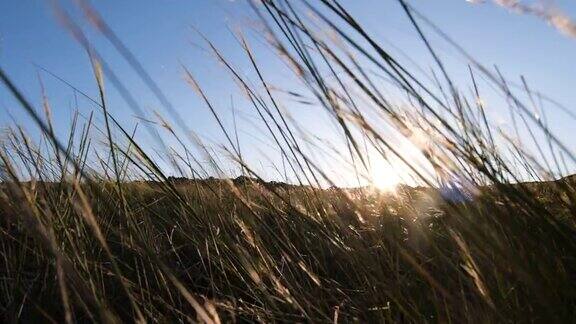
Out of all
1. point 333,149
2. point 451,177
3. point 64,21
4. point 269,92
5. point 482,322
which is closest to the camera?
point 64,21

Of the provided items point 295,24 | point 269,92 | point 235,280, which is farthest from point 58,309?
point 295,24

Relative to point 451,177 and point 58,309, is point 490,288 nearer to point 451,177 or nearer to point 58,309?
point 451,177

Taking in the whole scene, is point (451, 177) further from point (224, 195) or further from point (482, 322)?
point (224, 195)

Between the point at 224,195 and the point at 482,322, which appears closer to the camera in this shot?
the point at 482,322

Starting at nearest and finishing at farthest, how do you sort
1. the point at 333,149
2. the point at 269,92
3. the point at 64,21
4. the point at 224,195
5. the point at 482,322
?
the point at 64,21 → the point at 482,322 → the point at 269,92 → the point at 333,149 → the point at 224,195

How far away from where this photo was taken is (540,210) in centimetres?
73

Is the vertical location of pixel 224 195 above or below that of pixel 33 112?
above

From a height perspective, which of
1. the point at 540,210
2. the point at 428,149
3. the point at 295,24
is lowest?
the point at 540,210

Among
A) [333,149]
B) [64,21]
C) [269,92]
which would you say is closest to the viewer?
[64,21]

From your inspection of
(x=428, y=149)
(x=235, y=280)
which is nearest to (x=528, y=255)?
(x=428, y=149)

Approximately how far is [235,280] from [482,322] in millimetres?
Result: 825

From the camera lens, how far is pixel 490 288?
0.82m

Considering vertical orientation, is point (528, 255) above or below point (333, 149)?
below

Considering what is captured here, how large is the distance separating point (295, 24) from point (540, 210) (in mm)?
508
